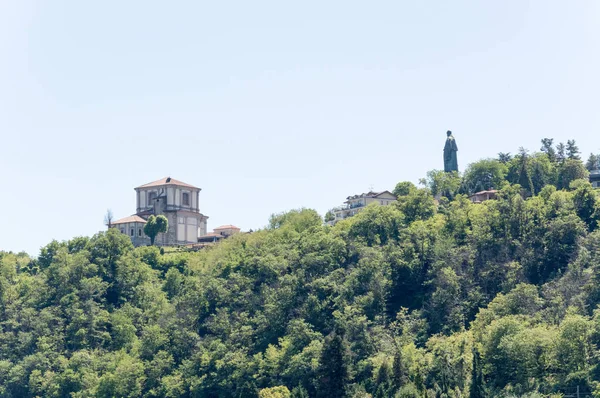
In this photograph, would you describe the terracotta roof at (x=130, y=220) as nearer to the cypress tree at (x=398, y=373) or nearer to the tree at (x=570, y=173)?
the tree at (x=570, y=173)

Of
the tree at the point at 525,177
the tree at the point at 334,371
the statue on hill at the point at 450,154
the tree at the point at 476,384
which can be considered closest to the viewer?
the tree at the point at 476,384

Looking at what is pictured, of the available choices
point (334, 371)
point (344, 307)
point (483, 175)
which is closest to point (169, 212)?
point (483, 175)

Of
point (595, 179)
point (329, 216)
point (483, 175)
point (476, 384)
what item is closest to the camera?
point (476, 384)

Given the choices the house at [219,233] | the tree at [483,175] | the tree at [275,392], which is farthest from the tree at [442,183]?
the tree at [275,392]

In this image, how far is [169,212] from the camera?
12850cm

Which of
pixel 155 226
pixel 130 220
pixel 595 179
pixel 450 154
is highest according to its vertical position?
pixel 450 154

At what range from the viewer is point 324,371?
7550 centimetres

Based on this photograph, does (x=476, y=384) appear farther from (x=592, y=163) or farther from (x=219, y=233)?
(x=219, y=233)

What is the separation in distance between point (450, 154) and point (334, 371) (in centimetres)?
6208

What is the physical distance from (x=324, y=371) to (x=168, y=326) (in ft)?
74.5

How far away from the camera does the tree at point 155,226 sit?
408 feet

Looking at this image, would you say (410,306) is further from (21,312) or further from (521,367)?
(21,312)

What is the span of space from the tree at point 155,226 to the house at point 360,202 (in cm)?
1638

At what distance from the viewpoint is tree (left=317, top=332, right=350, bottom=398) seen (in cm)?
7506
